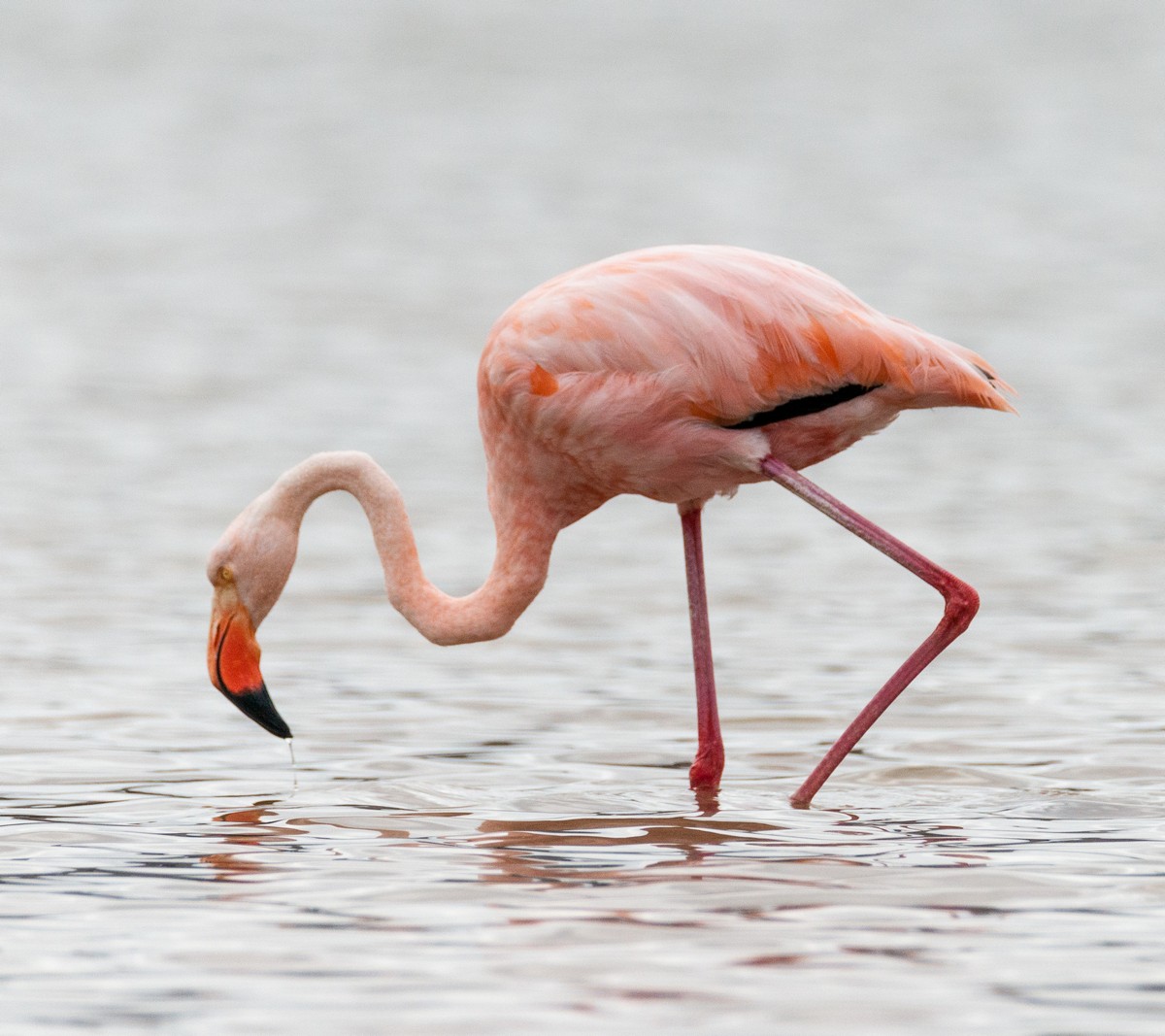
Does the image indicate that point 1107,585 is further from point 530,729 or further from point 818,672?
point 530,729

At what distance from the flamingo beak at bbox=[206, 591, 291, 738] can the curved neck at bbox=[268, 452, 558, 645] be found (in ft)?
1.13

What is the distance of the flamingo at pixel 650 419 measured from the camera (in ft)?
22.0

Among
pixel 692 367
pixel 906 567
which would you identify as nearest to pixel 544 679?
pixel 906 567

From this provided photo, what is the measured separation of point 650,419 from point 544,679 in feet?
8.45

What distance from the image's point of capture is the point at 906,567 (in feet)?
22.7

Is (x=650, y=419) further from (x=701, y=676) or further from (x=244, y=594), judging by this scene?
(x=244, y=594)

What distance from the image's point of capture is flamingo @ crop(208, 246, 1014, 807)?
6695mm

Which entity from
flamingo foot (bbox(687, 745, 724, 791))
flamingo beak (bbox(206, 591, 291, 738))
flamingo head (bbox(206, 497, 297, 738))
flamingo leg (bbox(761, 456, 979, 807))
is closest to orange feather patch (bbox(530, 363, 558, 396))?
flamingo leg (bbox(761, 456, 979, 807))

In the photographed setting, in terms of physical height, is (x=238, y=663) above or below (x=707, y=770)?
above

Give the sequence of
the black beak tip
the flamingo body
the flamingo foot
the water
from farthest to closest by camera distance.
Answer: the flamingo foot → the black beak tip → the flamingo body → the water

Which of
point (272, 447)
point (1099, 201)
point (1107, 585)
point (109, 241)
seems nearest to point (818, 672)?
point (1107, 585)

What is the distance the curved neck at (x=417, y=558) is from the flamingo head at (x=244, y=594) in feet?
0.38

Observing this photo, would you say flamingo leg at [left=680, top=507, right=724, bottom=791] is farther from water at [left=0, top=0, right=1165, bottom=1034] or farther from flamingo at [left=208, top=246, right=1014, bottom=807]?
water at [left=0, top=0, right=1165, bottom=1034]

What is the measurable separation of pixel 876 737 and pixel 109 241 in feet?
68.2
